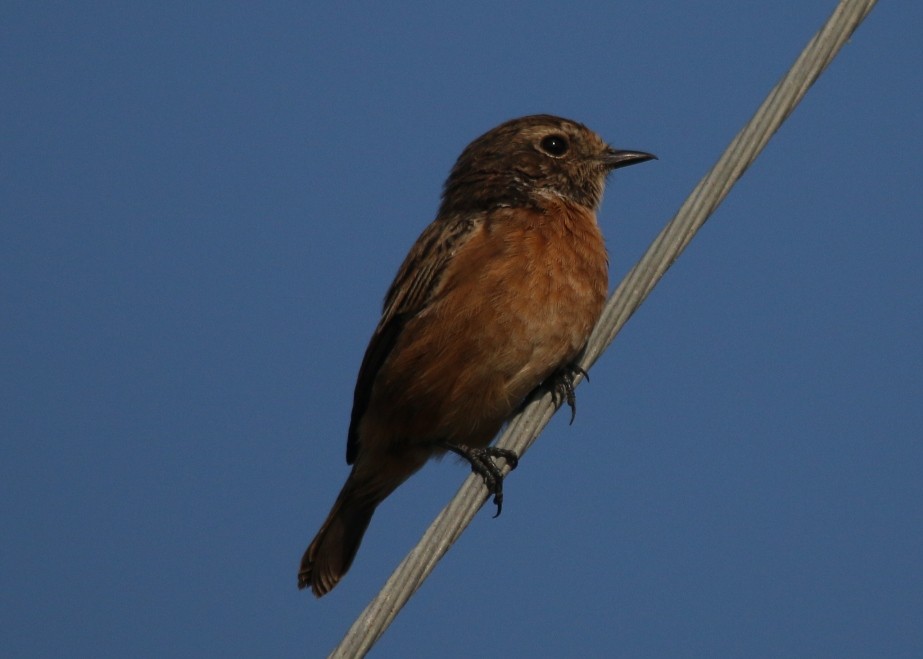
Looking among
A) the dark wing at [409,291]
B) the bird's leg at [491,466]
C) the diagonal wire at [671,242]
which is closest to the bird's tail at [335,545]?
the dark wing at [409,291]

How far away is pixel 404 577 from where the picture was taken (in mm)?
5547

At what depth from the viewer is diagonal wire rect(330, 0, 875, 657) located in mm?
5406

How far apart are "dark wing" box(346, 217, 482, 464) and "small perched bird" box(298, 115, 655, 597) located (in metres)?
0.01

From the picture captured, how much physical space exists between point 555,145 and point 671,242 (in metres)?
3.55

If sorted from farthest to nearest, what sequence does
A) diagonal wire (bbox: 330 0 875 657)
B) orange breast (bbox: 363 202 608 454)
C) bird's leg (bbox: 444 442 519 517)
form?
1. orange breast (bbox: 363 202 608 454)
2. bird's leg (bbox: 444 442 519 517)
3. diagonal wire (bbox: 330 0 875 657)

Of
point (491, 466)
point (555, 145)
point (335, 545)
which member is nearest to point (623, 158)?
point (555, 145)

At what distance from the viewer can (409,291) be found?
8.49 meters

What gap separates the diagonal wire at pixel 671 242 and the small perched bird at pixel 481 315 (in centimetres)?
153

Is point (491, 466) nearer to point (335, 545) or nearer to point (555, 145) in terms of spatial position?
point (335, 545)

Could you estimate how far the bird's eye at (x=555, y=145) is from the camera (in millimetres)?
9062

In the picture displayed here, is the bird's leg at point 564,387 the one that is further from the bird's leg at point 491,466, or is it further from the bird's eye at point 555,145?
the bird's eye at point 555,145

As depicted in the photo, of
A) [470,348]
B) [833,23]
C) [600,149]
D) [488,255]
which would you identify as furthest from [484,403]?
[833,23]

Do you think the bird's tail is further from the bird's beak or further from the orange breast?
the bird's beak

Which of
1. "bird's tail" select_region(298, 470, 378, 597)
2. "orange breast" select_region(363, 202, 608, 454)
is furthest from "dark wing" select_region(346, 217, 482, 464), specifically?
"bird's tail" select_region(298, 470, 378, 597)
